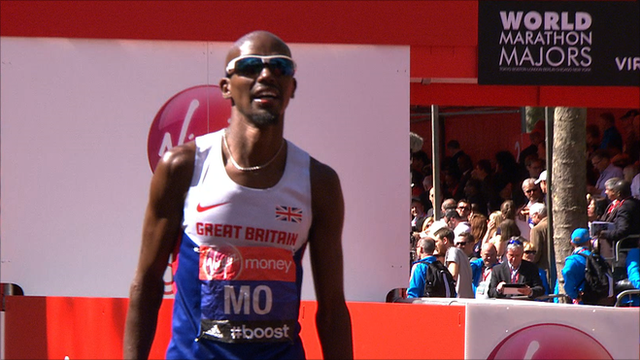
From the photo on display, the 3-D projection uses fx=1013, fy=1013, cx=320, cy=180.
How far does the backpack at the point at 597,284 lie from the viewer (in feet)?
29.6

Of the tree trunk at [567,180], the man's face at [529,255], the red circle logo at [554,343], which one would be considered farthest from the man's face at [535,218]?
the red circle logo at [554,343]

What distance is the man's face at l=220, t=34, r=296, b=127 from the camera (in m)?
3.19

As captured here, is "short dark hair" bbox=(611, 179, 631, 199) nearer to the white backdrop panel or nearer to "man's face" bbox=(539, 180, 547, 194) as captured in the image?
"man's face" bbox=(539, 180, 547, 194)

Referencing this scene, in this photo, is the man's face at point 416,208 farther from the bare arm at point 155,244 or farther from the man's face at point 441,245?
the bare arm at point 155,244

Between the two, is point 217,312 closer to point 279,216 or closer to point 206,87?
point 279,216

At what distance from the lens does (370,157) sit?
24.1 feet

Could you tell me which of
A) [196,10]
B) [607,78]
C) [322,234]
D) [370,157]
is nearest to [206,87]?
[196,10]

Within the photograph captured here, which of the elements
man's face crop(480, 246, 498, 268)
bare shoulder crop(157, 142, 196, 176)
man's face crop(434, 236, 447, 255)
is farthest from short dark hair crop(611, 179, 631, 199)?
bare shoulder crop(157, 142, 196, 176)

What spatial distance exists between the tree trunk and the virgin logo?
20.7ft

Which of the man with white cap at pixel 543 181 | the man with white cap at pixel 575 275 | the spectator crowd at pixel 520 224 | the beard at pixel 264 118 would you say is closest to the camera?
the beard at pixel 264 118

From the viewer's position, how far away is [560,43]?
→ 7.52 metres

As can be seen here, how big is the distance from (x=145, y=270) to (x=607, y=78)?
524 cm

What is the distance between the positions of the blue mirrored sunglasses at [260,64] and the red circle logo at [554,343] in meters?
3.43

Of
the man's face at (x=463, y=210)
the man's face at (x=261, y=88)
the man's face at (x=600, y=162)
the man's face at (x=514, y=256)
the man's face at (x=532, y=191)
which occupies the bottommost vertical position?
the man's face at (x=514, y=256)
